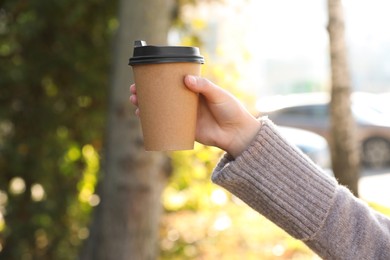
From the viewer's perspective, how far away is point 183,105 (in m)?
1.66

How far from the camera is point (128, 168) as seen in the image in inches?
201

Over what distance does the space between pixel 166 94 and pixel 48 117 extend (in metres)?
5.32

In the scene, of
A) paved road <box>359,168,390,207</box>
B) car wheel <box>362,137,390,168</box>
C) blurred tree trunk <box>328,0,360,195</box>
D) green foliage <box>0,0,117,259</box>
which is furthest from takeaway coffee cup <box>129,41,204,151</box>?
car wheel <box>362,137,390,168</box>

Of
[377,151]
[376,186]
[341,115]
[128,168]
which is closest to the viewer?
[128,168]

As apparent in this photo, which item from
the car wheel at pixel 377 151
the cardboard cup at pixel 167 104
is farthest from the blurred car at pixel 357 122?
the cardboard cup at pixel 167 104

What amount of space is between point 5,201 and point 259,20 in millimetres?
3142

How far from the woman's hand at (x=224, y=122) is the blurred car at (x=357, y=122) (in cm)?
1217

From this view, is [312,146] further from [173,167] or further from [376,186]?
[173,167]

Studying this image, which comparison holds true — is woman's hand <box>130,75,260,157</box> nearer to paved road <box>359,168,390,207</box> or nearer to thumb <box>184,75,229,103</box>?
thumb <box>184,75,229,103</box>

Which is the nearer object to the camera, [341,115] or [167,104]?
[167,104]

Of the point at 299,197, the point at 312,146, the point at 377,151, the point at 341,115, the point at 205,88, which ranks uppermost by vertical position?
the point at 205,88

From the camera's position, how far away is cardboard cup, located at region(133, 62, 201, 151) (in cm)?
163

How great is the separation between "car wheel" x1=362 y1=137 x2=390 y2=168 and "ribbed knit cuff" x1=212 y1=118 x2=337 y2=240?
12.5 metres

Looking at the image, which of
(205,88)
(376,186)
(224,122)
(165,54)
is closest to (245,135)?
(224,122)
